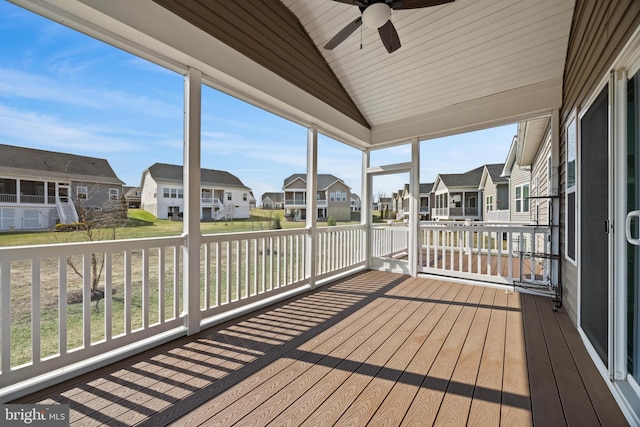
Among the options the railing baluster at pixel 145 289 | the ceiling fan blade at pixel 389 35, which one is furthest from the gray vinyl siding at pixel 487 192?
the railing baluster at pixel 145 289

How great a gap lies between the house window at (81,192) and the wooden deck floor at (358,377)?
4.12ft

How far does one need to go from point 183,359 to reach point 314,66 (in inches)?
149

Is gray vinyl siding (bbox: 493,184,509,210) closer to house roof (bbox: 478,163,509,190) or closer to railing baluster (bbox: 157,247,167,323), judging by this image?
house roof (bbox: 478,163,509,190)

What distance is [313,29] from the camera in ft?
12.3

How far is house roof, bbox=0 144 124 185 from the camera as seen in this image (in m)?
1.74

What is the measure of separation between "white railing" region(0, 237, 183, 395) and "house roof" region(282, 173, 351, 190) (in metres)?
1.66

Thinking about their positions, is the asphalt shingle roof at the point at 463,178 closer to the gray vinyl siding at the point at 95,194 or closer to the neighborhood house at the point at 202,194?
the neighborhood house at the point at 202,194

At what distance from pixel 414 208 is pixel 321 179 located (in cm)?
178

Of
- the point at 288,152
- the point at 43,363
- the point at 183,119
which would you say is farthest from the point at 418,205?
the point at 43,363

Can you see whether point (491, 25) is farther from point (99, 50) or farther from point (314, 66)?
point (99, 50)

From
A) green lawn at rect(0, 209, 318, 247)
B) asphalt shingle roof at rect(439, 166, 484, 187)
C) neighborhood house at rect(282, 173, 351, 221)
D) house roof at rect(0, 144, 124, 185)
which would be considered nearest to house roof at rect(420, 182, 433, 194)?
asphalt shingle roof at rect(439, 166, 484, 187)

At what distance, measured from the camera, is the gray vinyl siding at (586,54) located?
1.58 m

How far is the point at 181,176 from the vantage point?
256 cm

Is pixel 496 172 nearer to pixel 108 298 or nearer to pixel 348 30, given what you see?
pixel 348 30
